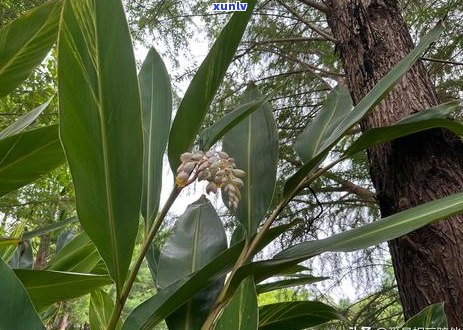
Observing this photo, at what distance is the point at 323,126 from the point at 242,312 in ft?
1.32

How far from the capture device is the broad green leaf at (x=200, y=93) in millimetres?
417

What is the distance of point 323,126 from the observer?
700 mm

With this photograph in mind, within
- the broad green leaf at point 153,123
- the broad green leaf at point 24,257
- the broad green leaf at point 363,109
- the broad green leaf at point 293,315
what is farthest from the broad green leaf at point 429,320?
the broad green leaf at point 24,257

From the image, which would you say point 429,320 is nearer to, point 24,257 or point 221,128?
point 221,128

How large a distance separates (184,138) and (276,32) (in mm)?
2236

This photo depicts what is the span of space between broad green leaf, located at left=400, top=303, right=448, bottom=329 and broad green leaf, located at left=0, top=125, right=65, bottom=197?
463 millimetres

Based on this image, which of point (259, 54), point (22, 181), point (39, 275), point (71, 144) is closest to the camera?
point (71, 144)

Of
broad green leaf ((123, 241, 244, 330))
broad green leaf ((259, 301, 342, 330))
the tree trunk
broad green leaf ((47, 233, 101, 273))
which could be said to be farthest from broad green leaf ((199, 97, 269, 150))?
the tree trunk

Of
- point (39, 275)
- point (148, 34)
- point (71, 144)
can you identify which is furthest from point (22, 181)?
point (148, 34)

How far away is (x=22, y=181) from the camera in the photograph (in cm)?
60

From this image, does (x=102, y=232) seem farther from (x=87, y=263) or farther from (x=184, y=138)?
(x=87, y=263)

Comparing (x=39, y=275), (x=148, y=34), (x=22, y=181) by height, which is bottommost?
(x=39, y=275)

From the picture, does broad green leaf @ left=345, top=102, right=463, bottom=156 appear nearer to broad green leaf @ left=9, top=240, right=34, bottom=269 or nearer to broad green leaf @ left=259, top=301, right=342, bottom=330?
broad green leaf @ left=259, top=301, right=342, bottom=330

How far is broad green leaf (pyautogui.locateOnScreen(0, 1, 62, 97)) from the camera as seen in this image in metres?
0.62
